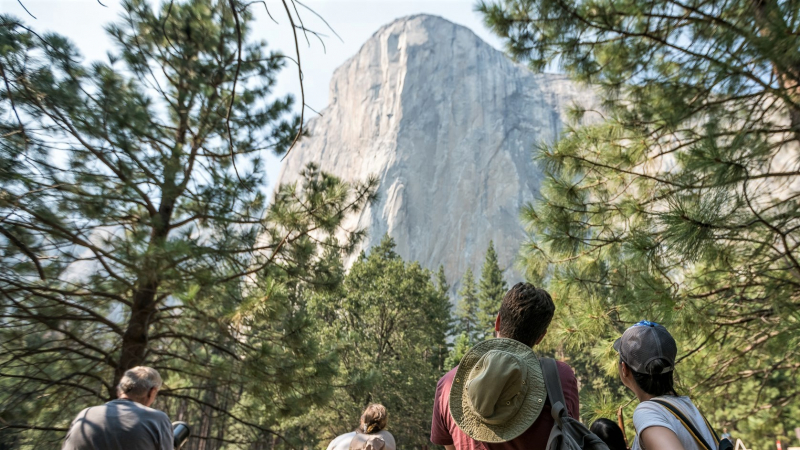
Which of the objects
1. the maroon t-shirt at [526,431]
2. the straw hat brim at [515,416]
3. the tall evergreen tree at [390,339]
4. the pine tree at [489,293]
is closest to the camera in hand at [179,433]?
the maroon t-shirt at [526,431]

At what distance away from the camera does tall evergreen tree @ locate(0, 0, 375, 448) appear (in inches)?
151

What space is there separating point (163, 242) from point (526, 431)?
3434 millimetres

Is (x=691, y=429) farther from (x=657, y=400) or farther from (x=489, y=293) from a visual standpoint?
(x=489, y=293)

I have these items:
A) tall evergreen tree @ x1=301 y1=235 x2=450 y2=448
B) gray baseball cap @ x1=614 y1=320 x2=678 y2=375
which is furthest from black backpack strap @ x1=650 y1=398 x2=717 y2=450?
tall evergreen tree @ x1=301 y1=235 x2=450 y2=448

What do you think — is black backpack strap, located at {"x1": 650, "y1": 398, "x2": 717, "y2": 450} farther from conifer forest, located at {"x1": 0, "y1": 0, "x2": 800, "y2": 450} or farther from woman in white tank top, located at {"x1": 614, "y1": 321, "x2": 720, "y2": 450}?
conifer forest, located at {"x1": 0, "y1": 0, "x2": 800, "y2": 450}

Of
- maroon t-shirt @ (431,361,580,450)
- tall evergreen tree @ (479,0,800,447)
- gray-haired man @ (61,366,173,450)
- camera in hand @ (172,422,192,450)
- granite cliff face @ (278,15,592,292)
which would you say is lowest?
camera in hand @ (172,422,192,450)

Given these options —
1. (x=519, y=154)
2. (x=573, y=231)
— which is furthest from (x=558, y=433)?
(x=519, y=154)

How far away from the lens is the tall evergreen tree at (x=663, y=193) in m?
2.89

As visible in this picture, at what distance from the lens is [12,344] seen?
4.36m

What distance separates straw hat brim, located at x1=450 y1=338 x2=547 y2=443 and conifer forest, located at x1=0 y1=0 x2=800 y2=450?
67.9 inches

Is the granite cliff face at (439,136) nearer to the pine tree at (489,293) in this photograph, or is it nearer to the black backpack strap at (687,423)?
the pine tree at (489,293)

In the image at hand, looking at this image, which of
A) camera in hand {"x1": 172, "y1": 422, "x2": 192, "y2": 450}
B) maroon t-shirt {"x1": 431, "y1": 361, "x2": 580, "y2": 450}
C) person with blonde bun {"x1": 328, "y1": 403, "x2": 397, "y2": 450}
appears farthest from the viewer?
person with blonde bun {"x1": 328, "y1": 403, "x2": 397, "y2": 450}

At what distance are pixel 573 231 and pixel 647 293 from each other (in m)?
0.84

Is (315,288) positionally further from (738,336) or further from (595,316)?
(738,336)
